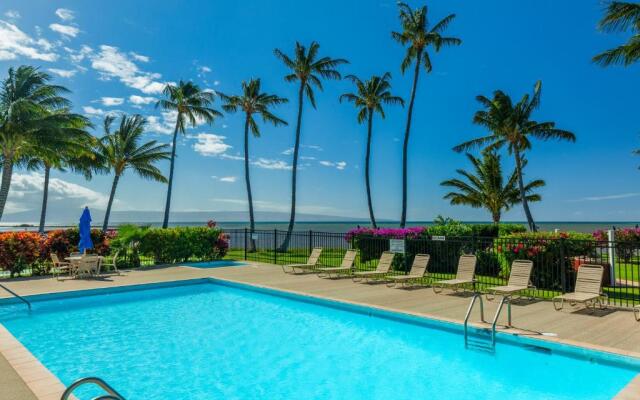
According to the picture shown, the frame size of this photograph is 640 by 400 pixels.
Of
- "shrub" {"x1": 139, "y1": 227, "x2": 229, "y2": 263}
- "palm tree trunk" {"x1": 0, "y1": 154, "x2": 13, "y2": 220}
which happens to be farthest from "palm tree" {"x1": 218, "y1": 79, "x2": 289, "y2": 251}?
"palm tree trunk" {"x1": 0, "y1": 154, "x2": 13, "y2": 220}

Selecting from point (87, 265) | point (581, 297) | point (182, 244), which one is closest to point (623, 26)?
point (581, 297)

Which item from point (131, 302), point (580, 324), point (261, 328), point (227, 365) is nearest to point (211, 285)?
point (131, 302)

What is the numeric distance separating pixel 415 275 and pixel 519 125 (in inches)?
847

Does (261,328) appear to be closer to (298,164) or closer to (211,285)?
(211,285)

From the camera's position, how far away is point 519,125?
91.7 ft

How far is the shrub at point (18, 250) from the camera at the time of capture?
13.4 m

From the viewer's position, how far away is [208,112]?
33.5m

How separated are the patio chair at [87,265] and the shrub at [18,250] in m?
1.82

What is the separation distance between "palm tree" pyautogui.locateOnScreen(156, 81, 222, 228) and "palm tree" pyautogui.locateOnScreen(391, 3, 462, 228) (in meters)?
16.4

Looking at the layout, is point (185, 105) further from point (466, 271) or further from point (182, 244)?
point (466, 271)

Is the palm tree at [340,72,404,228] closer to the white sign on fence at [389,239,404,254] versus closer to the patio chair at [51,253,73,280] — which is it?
the white sign on fence at [389,239,404,254]

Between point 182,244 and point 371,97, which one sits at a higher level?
point 371,97

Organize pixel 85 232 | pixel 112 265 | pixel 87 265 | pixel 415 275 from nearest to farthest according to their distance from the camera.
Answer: pixel 415 275 → pixel 87 265 → pixel 85 232 → pixel 112 265

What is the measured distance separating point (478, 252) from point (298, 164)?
16874 mm
